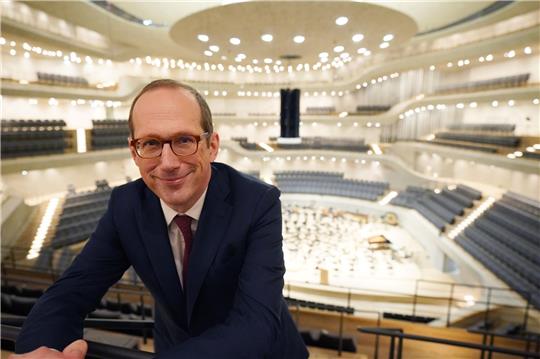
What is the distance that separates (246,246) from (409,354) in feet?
14.6

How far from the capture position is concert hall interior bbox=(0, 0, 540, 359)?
6641 millimetres

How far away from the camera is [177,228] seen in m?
1.26

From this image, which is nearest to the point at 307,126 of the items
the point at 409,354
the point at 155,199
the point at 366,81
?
the point at 366,81

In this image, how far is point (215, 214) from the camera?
121cm

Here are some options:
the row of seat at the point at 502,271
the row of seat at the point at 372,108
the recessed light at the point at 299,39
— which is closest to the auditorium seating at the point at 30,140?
the recessed light at the point at 299,39

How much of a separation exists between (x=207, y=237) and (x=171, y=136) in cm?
37

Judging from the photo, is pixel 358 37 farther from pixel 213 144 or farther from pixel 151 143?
pixel 151 143

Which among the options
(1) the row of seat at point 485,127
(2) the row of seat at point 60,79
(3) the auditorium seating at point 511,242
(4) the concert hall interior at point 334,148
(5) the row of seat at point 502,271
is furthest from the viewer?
(2) the row of seat at point 60,79

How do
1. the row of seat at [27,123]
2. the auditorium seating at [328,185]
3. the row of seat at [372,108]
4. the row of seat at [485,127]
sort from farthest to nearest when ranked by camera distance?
the row of seat at [372,108]
the auditorium seating at [328,185]
the row of seat at [485,127]
the row of seat at [27,123]

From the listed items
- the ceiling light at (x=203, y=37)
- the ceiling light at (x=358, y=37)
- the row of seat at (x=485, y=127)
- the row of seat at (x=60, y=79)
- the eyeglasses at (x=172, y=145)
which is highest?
the ceiling light at (x=358, y=37)

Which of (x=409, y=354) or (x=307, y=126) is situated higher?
(x=307, y=126)

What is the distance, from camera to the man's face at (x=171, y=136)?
108cm

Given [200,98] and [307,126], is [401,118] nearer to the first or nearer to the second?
[307,126]

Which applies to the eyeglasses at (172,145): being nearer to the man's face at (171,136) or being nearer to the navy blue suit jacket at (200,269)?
the man's face at (171,136)
